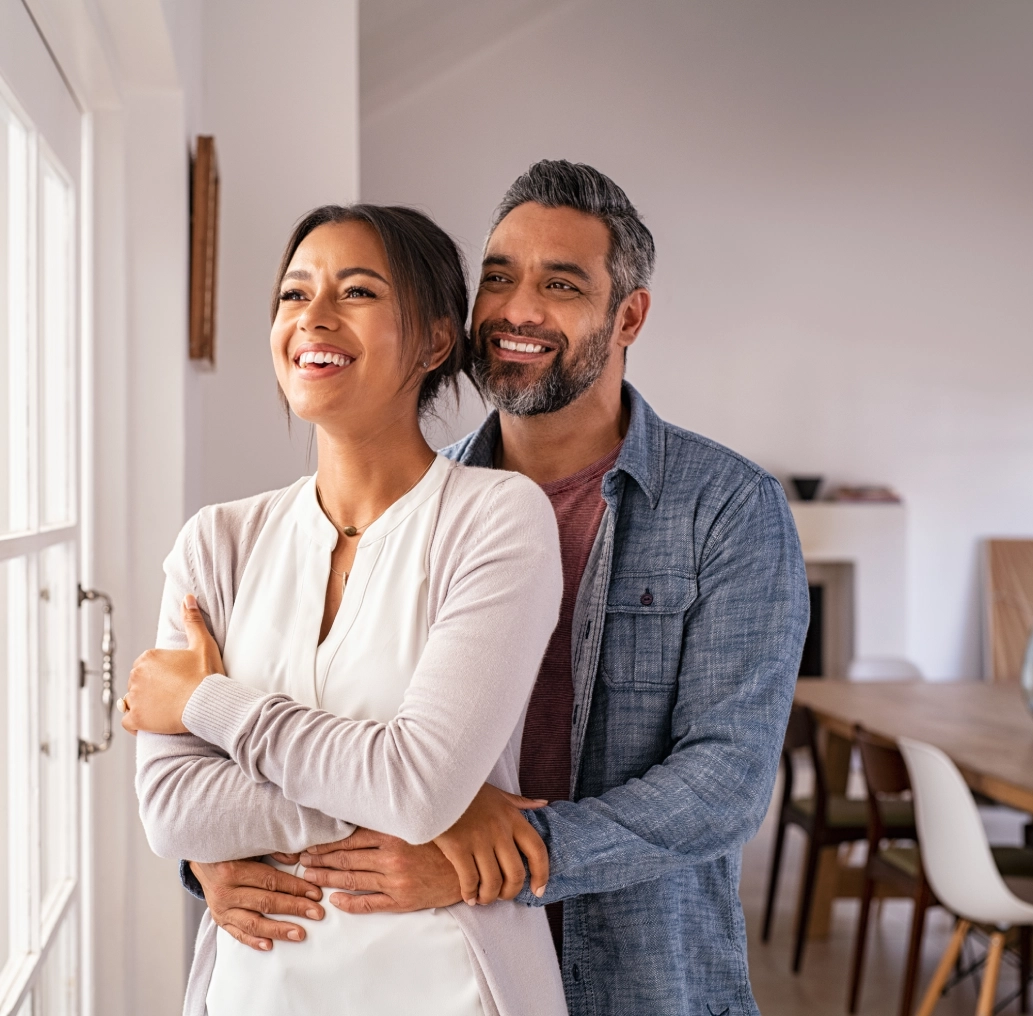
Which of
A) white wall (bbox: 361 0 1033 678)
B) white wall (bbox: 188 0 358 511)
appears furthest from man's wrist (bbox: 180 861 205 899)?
white wall (bbox: 361 0 1033 678)

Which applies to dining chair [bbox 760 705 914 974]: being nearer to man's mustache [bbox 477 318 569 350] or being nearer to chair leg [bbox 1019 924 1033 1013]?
chair leg [bbox 1019 924 1033 1013]

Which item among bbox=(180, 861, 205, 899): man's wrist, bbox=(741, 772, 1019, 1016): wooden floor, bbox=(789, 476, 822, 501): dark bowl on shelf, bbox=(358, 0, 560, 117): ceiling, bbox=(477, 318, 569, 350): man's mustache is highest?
bbox=(358, 0, 560, 117): ceiling

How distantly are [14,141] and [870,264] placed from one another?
6346 mm

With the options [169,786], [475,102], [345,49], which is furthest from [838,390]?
[169,786]

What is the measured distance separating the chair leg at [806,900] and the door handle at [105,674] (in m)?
2.72

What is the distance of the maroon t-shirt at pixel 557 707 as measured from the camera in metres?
1.39

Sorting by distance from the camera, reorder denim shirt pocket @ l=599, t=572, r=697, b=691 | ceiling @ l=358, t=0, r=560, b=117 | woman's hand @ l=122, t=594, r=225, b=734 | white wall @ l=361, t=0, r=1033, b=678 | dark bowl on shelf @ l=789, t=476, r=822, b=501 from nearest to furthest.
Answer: woman's hand @ l=122, t=594, r=225, b=734, denim shirt pocket @ l=599, t=572, r=697, b=691, ceiling @ l=358, t=0, r=560, b=117, white wall @ l=361, t=0, r=1033, b=678, dark bowl on shelf @ l=789, t=476, r=822, b=501

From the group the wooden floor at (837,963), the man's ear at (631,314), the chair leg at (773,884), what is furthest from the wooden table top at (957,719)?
the man's ear at (631,314)

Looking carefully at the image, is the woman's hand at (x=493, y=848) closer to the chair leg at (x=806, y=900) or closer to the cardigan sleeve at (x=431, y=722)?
the cardigan sleeve at (x=431, y=722)

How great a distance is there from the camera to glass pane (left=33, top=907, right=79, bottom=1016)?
1609 mm

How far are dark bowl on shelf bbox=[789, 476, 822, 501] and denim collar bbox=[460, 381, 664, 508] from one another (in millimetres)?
5494

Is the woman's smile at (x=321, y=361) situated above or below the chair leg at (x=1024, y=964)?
above

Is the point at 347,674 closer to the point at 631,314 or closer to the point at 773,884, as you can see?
the point at 631,314

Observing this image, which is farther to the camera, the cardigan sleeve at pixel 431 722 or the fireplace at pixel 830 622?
the fireplace at pixel 830 622
